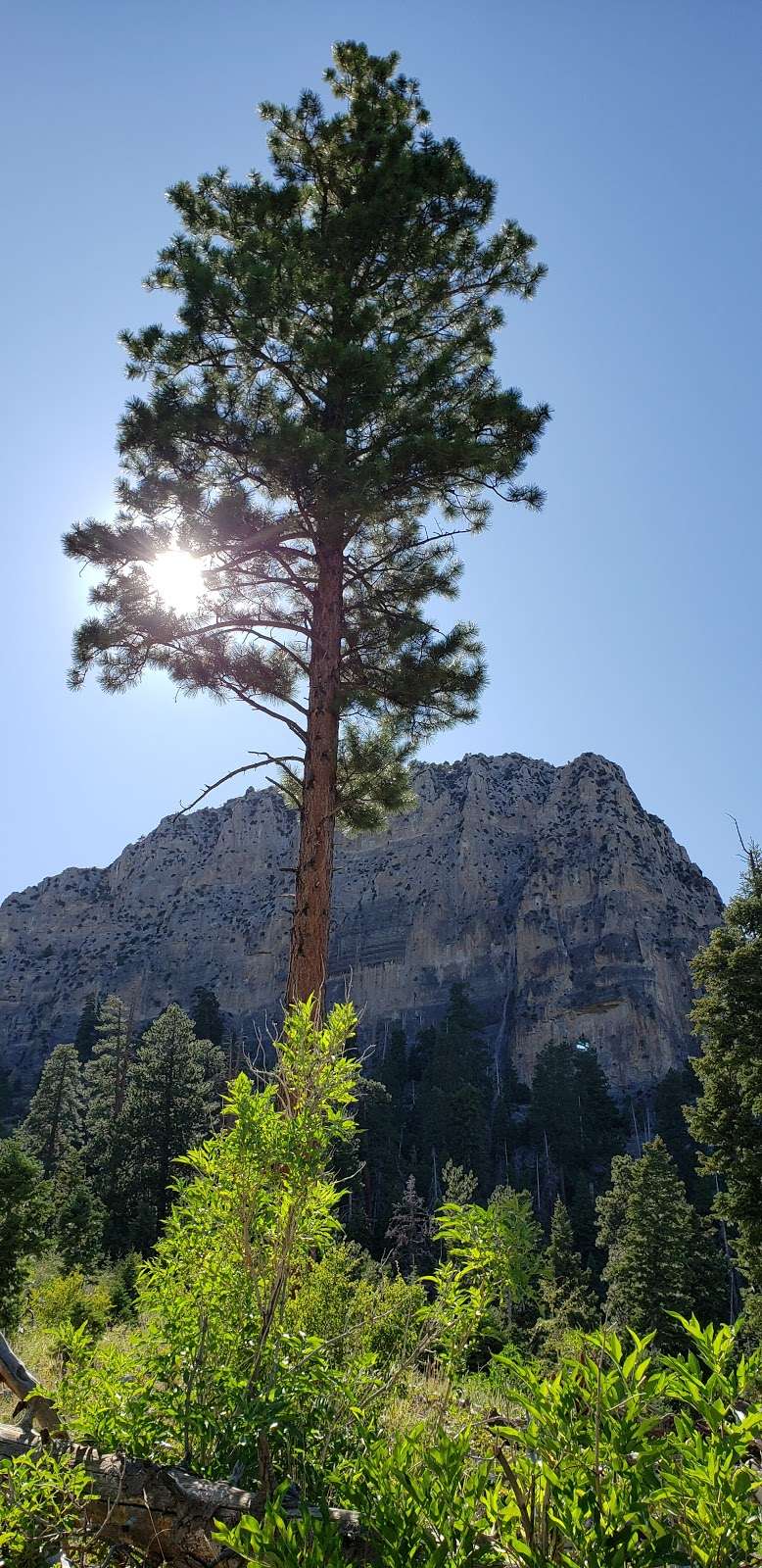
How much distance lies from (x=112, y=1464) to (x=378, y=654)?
6750 millimetres

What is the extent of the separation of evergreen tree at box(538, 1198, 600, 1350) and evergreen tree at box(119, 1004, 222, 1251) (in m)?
15.1

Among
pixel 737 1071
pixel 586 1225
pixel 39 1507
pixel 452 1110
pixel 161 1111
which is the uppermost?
pixel 39 1507

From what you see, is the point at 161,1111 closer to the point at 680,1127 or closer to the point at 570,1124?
the point at 570,1124

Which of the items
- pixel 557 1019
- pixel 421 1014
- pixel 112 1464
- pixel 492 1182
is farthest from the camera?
pixel 421 1014

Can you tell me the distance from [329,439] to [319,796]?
9.54ft

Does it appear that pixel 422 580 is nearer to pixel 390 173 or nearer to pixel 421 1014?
pixel 390 173

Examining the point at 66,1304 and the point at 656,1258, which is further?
the point at 656,1258

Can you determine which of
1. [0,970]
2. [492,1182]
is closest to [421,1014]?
[492,1182]

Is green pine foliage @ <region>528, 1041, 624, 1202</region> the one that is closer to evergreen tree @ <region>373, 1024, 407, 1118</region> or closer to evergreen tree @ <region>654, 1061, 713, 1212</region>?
evergreen tree @ <region>654, 1061, 713, 1212</region>

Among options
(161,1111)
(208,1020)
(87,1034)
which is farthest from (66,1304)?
(87,1034)

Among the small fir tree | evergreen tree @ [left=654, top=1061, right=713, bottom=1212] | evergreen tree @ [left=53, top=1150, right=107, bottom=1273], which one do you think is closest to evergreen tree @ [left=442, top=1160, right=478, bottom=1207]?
evergreen tree @ [left=53, top=1150, right=107, bottom=1273]

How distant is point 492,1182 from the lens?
175ft

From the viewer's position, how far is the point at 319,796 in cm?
701

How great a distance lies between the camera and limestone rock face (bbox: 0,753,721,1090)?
76.1 metres
